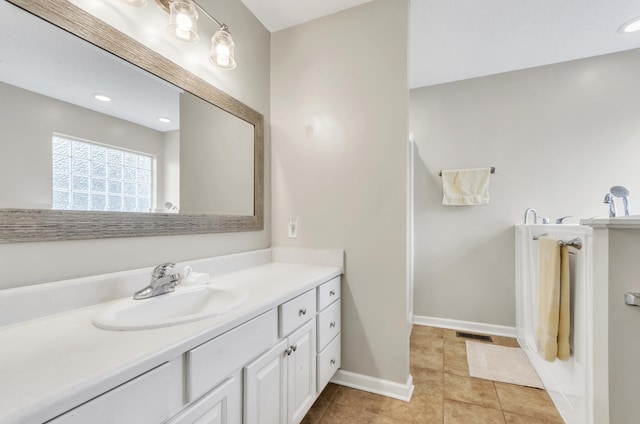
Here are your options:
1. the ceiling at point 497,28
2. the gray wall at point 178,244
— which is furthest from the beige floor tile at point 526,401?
the ceiling at point 497,28

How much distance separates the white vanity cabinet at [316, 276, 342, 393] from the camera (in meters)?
1.56

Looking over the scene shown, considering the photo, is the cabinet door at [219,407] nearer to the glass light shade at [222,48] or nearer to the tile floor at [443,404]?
the tile floor at [443,404]

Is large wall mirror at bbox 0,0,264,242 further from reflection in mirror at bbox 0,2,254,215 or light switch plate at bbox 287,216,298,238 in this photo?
light switch plate at bbox 287,216,298,238

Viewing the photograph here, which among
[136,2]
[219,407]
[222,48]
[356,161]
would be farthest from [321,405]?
[136,2]

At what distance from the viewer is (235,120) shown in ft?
5.80

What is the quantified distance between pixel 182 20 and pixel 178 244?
1035mm

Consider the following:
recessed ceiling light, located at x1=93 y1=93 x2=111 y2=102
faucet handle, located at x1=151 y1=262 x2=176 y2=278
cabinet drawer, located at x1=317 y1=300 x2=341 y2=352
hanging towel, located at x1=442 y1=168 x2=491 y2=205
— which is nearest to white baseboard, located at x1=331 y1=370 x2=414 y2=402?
cabinet drawer, located at x1=317 y1=300 x2=341 y2=352

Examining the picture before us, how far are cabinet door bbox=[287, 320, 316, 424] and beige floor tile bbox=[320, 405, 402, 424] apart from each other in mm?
193

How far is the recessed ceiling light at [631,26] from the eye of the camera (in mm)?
2020

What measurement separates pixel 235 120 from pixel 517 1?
204 cm

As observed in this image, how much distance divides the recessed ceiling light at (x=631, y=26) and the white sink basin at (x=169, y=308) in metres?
3.22

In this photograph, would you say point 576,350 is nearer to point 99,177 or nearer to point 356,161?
point 356,161

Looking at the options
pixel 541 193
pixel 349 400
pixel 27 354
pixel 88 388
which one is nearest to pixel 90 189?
pixel 27 354

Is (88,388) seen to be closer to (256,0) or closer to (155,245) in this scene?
(155,245)
